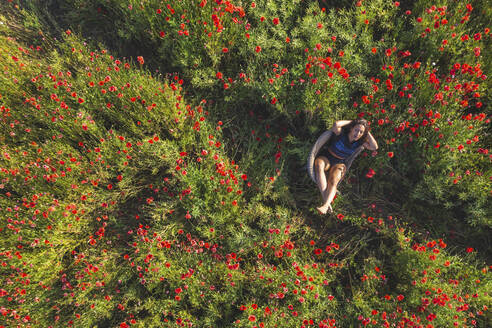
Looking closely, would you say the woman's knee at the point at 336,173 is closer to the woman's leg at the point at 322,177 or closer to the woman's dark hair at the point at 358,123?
the woman's leg at the point at 322,177

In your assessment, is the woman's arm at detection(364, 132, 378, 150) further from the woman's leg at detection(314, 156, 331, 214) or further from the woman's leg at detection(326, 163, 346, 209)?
the woman's leg at detection(314, 156, 331, 214)

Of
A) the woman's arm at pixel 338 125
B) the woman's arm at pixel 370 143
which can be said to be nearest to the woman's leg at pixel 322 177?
the woman's arm at pixel 338 125

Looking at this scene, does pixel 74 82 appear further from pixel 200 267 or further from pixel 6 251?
pixel 200 267

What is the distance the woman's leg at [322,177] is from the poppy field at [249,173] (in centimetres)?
34

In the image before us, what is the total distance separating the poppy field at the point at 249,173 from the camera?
9.81 feet

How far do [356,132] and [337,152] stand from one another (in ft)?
1.40

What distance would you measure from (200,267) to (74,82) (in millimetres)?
2920

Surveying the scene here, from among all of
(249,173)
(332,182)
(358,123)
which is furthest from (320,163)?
(249,173)

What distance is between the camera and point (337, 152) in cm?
335

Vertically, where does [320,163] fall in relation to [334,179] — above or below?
above

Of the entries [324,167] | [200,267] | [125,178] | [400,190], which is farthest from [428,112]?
[125,178]

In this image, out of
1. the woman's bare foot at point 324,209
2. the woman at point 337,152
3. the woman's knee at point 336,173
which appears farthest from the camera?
the woman's knee at point 336,173

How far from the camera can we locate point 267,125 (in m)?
3.91

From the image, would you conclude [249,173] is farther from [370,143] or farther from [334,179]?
[370,143]
